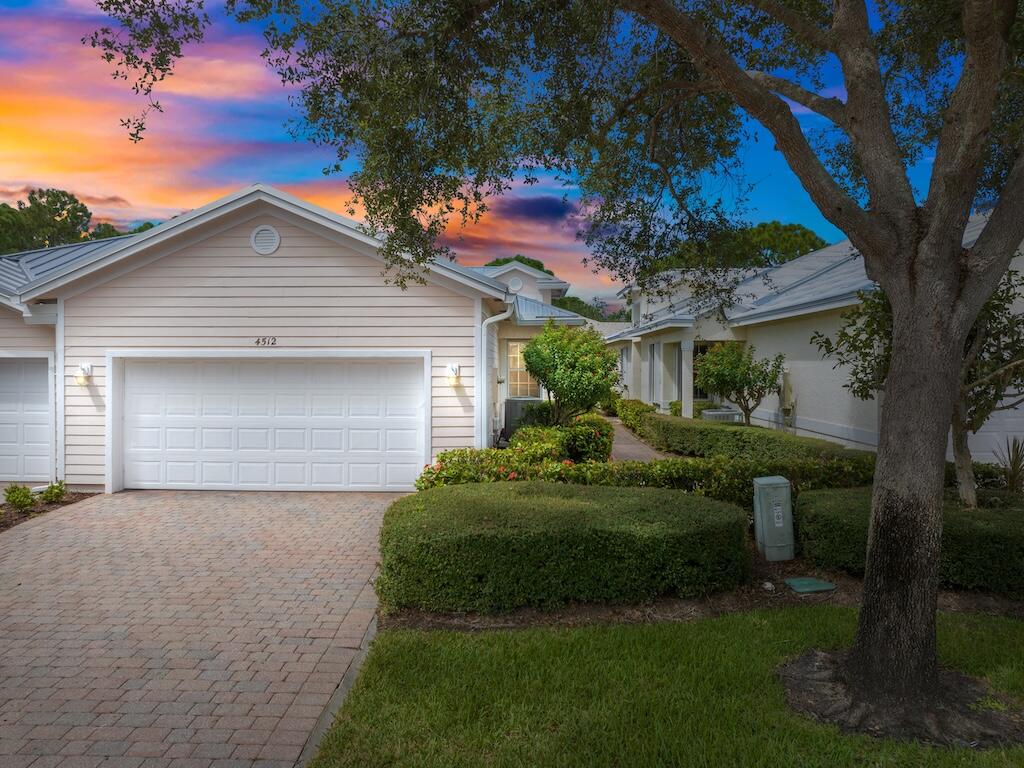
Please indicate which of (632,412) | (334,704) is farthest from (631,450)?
(334,704)

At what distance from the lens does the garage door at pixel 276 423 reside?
11.2m

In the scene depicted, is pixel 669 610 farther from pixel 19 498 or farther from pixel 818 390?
pixel 19 498

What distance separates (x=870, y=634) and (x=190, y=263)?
1073 cm

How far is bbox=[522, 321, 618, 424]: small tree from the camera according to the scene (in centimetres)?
1318

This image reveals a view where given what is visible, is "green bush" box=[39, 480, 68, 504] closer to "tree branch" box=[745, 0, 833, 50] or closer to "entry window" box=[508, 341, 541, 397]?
"entry window" box=[508, 341, 541, 397]

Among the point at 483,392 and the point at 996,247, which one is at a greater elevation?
the point at 996,247

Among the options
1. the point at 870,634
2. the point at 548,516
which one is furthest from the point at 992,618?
the point at 548,516

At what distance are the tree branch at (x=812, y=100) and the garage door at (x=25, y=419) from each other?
12.4 metres

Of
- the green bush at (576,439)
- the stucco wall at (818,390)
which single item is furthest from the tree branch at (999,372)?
the green bush at (576,439)

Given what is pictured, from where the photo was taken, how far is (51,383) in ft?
37.4

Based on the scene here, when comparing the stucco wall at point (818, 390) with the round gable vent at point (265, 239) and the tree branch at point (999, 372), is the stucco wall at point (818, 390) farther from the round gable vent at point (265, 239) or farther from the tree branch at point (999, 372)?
the round gable vent at point (265, 239)

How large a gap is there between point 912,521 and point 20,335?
44.0 feet

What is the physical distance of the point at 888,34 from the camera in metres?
7.06

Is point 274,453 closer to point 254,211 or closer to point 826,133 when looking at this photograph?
point 254,211
